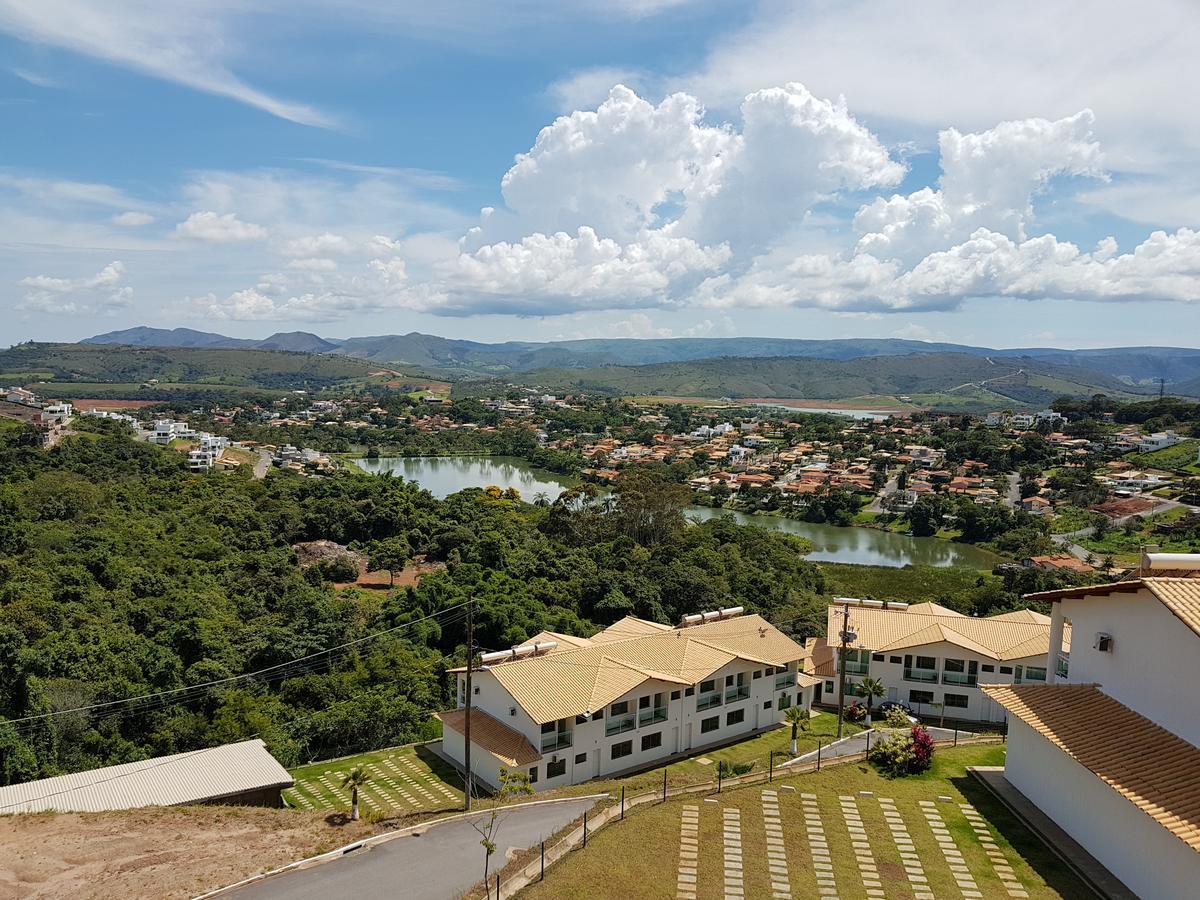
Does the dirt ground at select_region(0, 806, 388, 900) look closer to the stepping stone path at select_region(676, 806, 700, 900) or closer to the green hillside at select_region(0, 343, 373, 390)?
the stepping stone path at select_region(676, 806, 700, 900)

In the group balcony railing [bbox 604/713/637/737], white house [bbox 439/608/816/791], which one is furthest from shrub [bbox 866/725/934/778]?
balcony railing [bbox 604/713/637/737]

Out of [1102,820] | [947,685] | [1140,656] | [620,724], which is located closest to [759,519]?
[947,685]

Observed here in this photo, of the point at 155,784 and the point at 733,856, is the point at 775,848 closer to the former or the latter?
the point at 733,856

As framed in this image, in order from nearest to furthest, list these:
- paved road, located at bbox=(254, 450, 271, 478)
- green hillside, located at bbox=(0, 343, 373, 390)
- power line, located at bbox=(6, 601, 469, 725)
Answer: power line, located at bbox=(6, 601, 469, 725) < paved road, located at bbox=(254, 450, 271, 478) < green hillside, located at bbox=(0, 343, 373, 390)

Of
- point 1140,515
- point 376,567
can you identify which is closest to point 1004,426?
point 1140,515

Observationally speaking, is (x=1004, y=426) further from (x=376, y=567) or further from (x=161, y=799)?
(x=161, y=799)

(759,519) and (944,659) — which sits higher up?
(944,659)

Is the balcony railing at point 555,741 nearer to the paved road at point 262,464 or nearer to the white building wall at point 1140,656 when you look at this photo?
the white building wall at point 1140,656
